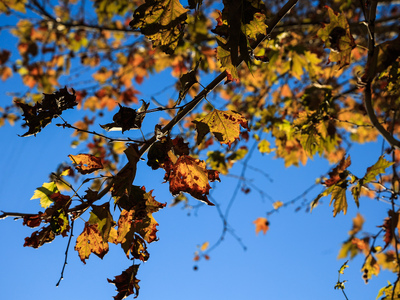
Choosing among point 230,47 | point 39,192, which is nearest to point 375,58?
point 230,47

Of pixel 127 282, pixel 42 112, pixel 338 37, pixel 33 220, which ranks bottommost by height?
pixel 127 282

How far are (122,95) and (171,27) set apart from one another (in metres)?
3.99

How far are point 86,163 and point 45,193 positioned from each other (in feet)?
0.80

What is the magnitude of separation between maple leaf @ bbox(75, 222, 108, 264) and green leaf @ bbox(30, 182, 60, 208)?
19 cm

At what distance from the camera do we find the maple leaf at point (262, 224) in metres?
Result: 4.23

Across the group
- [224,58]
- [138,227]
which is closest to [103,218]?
[138,227]

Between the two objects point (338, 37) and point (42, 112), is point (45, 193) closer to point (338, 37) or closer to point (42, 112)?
point (42, 112)

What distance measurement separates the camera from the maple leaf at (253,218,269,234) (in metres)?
4.23

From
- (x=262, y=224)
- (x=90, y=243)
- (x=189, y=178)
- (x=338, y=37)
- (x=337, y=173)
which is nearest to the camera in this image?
(x=189, y=178)

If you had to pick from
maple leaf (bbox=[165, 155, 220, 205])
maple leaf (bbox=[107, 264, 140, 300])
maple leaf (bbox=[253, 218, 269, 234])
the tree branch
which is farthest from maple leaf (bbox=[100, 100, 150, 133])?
maple leaf (bbox=[253, 218, 269, 234])

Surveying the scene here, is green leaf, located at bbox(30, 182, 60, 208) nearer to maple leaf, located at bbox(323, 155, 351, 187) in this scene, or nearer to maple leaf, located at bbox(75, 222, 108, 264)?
maple leaf, located at bbox(75, 222, 108, 264)

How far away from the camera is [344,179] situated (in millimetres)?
1435

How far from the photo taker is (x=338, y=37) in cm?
135

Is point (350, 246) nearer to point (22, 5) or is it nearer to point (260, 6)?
point (260, 6)
